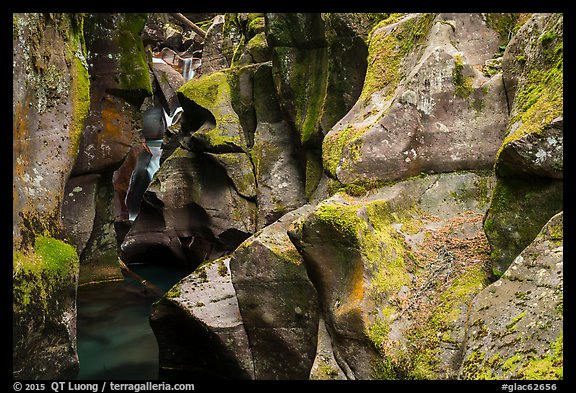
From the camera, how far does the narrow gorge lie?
5105 mm

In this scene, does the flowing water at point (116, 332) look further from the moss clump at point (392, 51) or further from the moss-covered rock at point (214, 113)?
the moss clump at point (392, 51)

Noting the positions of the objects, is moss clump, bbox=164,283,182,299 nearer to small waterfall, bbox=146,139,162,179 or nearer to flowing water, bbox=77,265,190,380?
flowing water, bbox=77,265,190,380

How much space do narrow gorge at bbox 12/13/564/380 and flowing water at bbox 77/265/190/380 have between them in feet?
0.20

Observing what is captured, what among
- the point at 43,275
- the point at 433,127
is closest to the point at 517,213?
the point at 433,127

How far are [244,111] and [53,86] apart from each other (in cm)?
900

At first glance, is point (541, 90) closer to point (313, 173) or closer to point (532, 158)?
point (532, 158)

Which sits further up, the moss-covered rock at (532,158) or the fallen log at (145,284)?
the moss-covered rock at (532,158)

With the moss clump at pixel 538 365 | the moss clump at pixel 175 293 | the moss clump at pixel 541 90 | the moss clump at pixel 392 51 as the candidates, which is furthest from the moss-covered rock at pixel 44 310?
the moss clump at pixel 541 90

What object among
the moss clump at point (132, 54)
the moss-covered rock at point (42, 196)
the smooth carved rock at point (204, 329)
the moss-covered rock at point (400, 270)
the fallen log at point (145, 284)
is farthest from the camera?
the fallen log at point (145, 284)

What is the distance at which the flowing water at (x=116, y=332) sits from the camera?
424 inches

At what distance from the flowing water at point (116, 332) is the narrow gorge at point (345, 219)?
0.06m

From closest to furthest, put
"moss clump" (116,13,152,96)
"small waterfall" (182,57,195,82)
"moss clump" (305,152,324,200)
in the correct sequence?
"moss clump" (116,13,152,96) → "moss clump" (305,152,324,200) → "small waterfall" (182,57,195,82)

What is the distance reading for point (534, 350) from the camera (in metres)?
4.08

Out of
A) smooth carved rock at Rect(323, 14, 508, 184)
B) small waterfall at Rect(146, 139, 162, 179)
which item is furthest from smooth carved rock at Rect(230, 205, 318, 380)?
small waterfall at Rect(146, 139, 162, 179)
